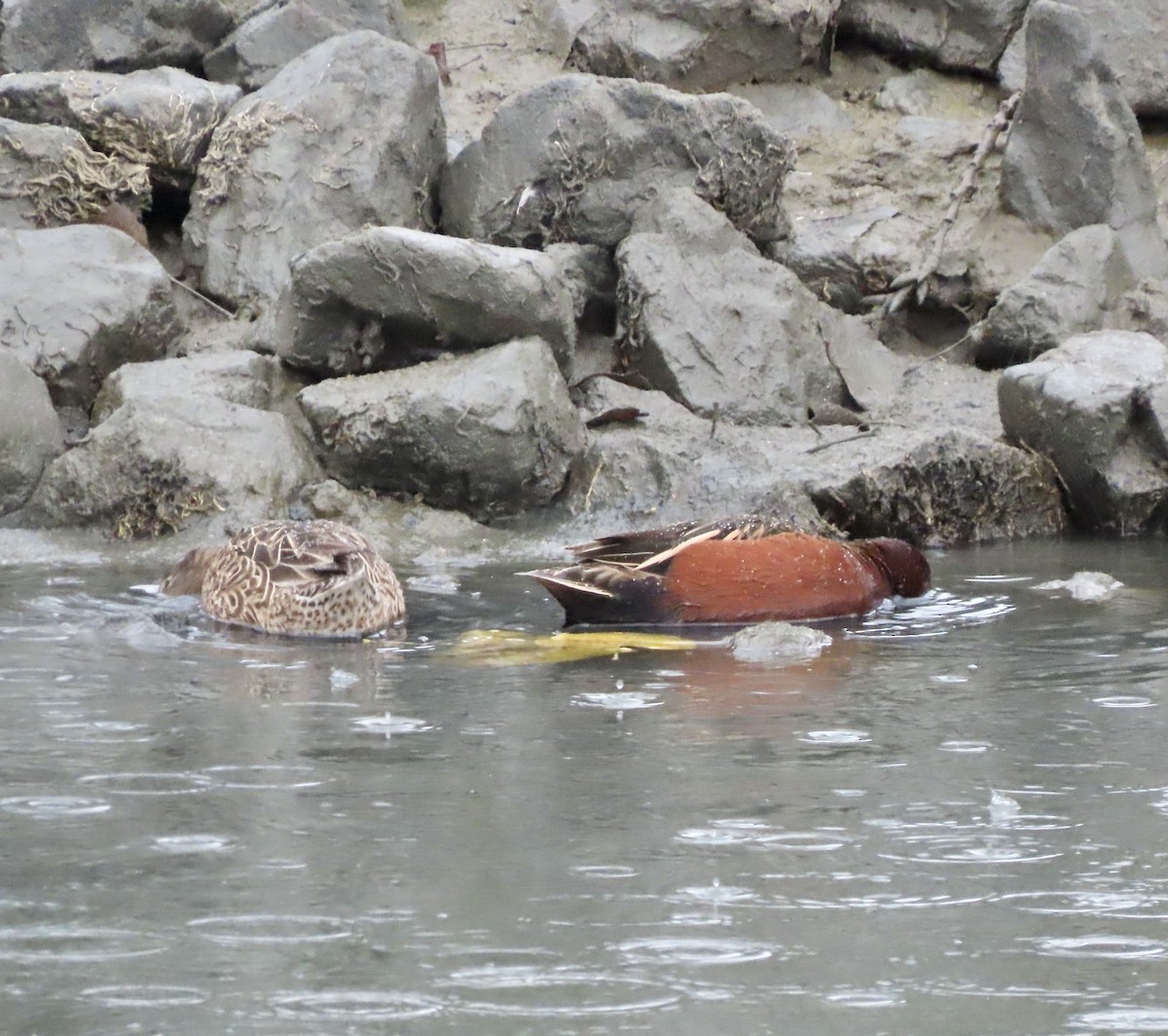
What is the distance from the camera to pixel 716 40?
1320 cm

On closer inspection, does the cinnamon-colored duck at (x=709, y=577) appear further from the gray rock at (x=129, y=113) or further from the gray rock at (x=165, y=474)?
the gray rock at (x=129, y=113)

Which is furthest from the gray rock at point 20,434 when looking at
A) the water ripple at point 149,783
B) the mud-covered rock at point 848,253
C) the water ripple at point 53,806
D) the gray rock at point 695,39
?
the water ripple at point 53,806

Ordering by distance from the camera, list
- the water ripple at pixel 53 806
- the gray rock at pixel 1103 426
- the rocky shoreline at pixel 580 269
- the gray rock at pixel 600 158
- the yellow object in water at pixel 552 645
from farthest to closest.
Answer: the gray rock at pixel 600 158 < the gray rock at pixel 1103 426 < the rocky shoreline at pixel 580 269 < the yellow object in water at pixel 552 645 < the water ripple at pixel 53 806

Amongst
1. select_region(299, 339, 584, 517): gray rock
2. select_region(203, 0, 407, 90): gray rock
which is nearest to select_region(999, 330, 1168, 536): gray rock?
select_region(299, 339, 584, 517): gray rock

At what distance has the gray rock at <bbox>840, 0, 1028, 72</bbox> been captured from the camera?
45.4ft

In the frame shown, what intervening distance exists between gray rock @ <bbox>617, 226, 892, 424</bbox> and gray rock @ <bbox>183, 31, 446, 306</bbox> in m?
1.63

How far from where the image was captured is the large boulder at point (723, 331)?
34.8 feet

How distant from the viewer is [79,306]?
10250 mm

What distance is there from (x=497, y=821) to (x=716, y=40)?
33.3 ft

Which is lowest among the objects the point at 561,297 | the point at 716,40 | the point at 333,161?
the point at 561,297

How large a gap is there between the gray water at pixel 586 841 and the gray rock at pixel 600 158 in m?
5.35

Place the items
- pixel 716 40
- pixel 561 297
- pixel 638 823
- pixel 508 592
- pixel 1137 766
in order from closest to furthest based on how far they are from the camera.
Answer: pixel 638 823 < pixel 1137 766 < pixel 508 592 < pixel 561 297 < pixel 716 40

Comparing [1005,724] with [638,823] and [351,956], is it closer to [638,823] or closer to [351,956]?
[638,823]

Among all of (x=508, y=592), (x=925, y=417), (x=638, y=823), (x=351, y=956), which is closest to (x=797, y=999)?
(x=351, y=956)
